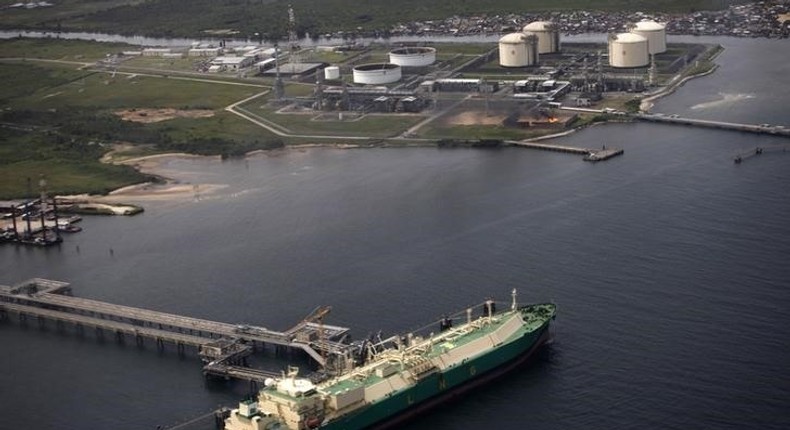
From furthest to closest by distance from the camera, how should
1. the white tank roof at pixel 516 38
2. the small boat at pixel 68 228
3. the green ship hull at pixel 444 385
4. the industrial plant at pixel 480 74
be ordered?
the white tank roof at pixel 516 38 → the industrial plant at pixel 480 74 → the small boat at pixel 68 228 → the green ship hull at pixel 444 385

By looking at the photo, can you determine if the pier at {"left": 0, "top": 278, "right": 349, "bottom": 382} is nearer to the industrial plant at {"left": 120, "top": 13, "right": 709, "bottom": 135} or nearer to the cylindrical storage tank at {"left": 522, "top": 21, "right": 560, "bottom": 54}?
the industrial plant at {"left": 120, "top": 13, "right": 709, "bottom": 135}

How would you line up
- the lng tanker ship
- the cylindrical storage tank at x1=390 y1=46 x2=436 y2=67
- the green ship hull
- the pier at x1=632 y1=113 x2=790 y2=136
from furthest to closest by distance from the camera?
the cylindrical storage tank at x1=390 y1=46 x2=436 y2=67, the pier at x1=632 y1=113 x2=790 y2=136, the green ship hull, the lng tanker ship

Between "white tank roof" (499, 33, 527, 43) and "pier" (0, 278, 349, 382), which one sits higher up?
"white tank roof" (499, 33, 527, 43)

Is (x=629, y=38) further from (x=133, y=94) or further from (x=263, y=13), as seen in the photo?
(x=263, y=13)

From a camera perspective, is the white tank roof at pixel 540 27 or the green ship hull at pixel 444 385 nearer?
the green ship hull at pixel 444 385

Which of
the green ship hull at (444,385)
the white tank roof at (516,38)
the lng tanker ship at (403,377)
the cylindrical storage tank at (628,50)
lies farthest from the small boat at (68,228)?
the cylindrical storage tank at (628,50)

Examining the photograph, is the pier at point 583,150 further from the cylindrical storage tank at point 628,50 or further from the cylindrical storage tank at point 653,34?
the cylindrical storage tank at point 653,34

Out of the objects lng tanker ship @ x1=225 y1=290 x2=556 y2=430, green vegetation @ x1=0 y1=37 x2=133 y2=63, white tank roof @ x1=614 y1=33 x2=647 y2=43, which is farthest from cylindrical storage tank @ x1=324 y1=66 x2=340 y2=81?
lng tanker ship @ x1=225 y1=290 x2=556 y2=430
